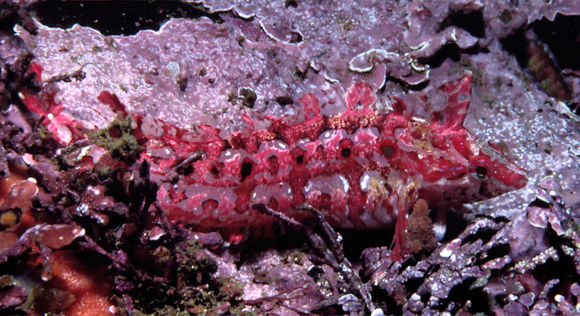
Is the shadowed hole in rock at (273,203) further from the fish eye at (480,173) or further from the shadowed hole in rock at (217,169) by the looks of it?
the fish eye at (480,173)

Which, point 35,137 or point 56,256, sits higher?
point 35,137

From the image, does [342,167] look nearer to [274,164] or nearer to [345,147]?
[345,147]

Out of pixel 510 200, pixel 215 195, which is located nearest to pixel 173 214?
pixel 215 195

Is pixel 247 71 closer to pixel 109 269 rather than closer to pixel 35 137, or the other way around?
pixel 35 137

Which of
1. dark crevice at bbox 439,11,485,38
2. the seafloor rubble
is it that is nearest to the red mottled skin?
the seafloor rubble

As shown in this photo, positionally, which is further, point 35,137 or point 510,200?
point 510,200

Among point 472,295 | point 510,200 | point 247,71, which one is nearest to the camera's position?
point 472,295
